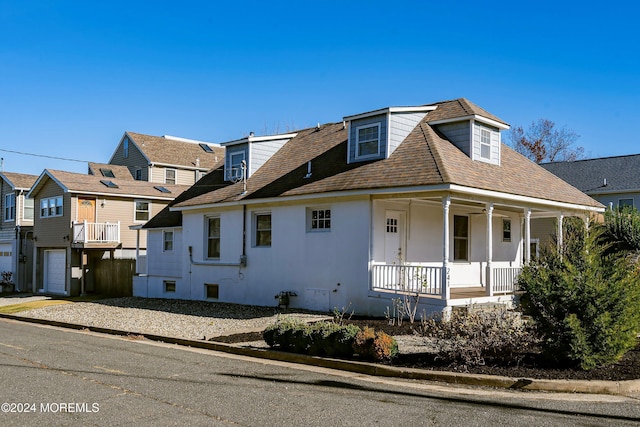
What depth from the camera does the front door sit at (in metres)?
30.8

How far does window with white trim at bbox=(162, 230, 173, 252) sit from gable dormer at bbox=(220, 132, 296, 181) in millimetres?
4068

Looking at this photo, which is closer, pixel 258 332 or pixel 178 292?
pixel 258 332

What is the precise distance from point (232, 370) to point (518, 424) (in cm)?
498

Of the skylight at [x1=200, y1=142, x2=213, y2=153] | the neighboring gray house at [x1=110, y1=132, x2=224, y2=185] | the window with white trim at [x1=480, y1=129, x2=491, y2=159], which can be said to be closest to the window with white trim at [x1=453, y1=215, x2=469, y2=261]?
the window with white trim at [x1=480, y1=129, x2=491, y2=159]

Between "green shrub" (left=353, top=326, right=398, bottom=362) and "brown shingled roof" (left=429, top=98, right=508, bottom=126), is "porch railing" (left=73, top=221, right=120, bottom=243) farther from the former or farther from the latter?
"green shrub" (left=353, top=326, right=398, bottom=362)

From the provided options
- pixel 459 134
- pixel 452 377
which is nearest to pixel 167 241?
pixel 459 134

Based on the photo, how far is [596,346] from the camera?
915 cm

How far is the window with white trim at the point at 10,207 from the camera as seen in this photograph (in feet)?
121

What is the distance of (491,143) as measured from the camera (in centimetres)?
1873

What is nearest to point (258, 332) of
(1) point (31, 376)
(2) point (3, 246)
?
(1) point (31, 376)

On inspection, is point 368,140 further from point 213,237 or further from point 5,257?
point 5,257

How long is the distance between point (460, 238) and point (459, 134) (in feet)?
12.5

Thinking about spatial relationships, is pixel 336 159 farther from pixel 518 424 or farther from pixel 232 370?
pixel 518 424

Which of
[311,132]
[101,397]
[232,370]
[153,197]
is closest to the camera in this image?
[101,397]
